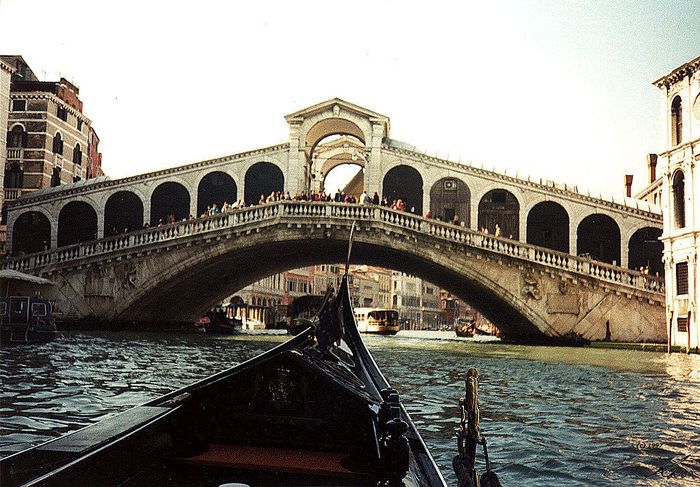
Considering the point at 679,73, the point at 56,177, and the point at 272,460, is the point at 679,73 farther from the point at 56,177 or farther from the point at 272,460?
the point at 56,177

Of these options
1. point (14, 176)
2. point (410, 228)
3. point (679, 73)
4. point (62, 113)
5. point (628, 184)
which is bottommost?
point (410, 228)

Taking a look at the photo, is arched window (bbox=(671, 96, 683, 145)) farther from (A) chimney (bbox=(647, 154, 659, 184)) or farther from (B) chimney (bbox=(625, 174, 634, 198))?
(B) chimney (bbox=(625, 174, 634, 198))

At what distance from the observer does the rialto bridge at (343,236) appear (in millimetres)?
12367

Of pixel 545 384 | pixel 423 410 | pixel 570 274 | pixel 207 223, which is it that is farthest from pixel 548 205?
pixel 423 410

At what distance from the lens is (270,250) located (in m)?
13.8

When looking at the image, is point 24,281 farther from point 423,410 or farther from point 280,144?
point 423,410

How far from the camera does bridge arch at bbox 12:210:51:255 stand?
1631 cm

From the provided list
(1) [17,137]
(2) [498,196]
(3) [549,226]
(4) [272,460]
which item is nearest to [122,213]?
(1) [17,137]

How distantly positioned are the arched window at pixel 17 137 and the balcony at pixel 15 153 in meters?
0.11

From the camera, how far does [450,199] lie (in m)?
15.1

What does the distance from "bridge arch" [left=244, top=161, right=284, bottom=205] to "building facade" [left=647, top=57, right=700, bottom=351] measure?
25.9ft

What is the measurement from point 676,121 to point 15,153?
14.9 meters

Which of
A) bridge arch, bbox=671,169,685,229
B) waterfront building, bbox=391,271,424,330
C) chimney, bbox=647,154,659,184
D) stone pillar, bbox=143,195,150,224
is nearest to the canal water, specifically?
bridge arch, bbox=671,169,685,229

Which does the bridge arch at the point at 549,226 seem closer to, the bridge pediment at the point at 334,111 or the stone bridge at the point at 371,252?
the stone bridge at the point at 371,252
